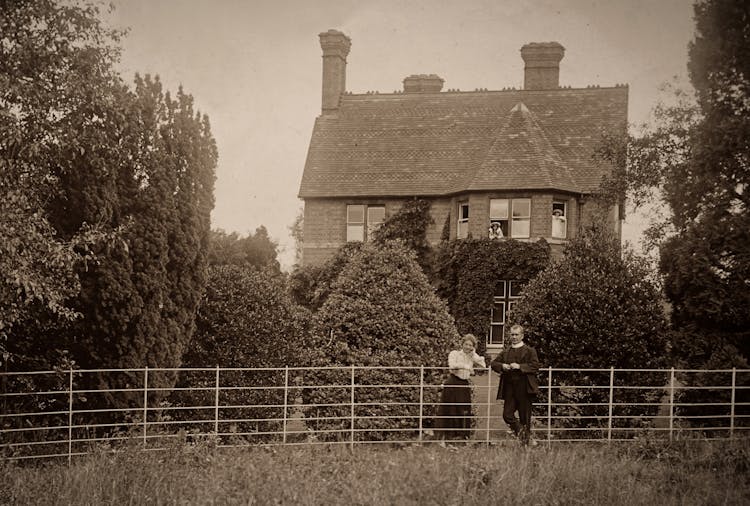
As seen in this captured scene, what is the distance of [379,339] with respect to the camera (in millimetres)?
15211

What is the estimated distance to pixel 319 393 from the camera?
14.9m

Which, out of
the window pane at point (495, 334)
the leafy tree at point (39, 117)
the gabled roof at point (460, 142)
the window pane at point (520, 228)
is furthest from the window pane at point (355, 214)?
the leafy tree at point (39, 117)

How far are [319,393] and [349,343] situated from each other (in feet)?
3.67

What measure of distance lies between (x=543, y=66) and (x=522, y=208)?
30.4 feet

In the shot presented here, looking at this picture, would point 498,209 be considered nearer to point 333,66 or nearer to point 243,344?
point 333,66

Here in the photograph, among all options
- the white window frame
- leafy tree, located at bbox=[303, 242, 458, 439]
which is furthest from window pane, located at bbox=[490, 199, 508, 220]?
leafy tree, located at bbox=[303, 242, 458, 439]

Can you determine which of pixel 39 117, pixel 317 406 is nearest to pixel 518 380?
pixel 317 406

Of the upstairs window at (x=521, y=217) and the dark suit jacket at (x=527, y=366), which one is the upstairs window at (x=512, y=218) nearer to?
the upstairs window at (x=521, y=217)

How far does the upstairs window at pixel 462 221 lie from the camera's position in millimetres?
30597

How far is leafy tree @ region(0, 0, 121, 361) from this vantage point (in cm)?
1044

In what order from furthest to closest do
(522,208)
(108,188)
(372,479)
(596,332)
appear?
(522,208) < (596,332) < (108,188) < (372,479)

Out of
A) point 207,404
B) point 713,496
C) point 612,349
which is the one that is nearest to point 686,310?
point 612,349

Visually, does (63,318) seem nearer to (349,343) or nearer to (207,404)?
(207,404)

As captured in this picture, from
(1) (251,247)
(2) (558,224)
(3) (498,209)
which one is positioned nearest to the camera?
(3) (498,209)
